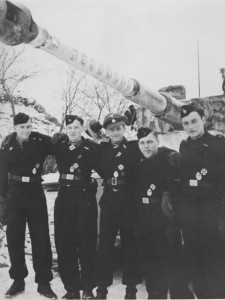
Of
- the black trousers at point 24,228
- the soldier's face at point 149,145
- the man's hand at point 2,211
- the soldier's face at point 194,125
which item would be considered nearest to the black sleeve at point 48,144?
the black trousers at point 24,228

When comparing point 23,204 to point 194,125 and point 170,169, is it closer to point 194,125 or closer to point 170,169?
point 170,169

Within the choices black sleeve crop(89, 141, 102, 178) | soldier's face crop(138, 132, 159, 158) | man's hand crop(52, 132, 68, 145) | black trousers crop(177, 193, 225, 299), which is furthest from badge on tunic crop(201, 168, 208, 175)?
man's hand crop(52, 132, 68, 145)

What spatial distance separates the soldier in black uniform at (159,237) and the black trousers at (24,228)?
87cm

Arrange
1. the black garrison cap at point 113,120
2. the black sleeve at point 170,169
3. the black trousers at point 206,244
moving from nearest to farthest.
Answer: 1. the black trousers at point 206,244
2. the black sleeve at point 170,169
3. the black garrison cap at point 113,120

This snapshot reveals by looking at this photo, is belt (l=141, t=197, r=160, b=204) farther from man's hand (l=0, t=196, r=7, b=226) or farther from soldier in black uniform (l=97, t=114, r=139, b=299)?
man's hand (l=0, t=196, r=7, b=226)

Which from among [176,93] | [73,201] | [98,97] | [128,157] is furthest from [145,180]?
[98,97]

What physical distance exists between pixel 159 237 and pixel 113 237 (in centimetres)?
42

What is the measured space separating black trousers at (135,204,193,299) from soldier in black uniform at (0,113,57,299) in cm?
87

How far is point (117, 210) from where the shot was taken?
324cm

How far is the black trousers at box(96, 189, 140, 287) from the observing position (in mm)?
3199

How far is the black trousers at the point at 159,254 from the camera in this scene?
121 inches

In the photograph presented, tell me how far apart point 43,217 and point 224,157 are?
5.43 feet

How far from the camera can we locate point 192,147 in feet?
10.2

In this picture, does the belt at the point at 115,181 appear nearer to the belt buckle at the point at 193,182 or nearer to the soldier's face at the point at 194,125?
the belt buckle at the point at 193,182
